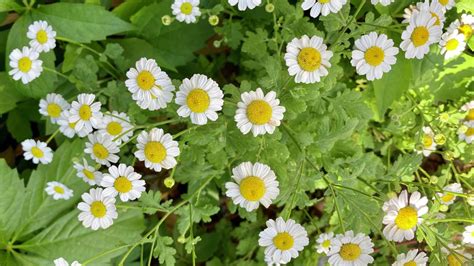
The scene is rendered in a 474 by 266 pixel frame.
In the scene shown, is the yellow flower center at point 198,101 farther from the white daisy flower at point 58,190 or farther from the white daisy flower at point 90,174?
the white daisy flower at point 58,190

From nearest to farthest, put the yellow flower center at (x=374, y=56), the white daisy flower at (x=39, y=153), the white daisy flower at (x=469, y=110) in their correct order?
the yellow flower center at (x=374, y=56) < the white daisy flower at (x=469, y=110) < the white daisy flower at (x=39, y=153)

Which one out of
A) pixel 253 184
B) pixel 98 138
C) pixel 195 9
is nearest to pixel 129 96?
pixel 98 138

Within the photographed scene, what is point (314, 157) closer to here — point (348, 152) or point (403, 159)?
point (348, 152)

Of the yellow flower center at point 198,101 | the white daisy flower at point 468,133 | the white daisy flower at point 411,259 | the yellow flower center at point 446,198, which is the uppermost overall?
the yellow flower center at point 198,101

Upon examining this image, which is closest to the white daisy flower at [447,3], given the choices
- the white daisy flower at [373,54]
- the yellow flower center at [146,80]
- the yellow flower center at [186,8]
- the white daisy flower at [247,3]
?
the white daisy flower at [373,54]

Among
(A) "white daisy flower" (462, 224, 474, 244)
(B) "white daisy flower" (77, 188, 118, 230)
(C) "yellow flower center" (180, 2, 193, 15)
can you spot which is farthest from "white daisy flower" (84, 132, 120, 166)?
(A) "white daisy flower" (462, 224, 474, 244)

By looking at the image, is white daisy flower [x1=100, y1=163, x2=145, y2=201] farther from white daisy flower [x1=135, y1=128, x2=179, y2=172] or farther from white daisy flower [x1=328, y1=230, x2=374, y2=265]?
white daisy flower [x1=328, y1=230, x2=374, y2=265]

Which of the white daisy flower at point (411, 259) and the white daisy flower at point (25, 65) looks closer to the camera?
the white daisy flower at point (411, 259)
